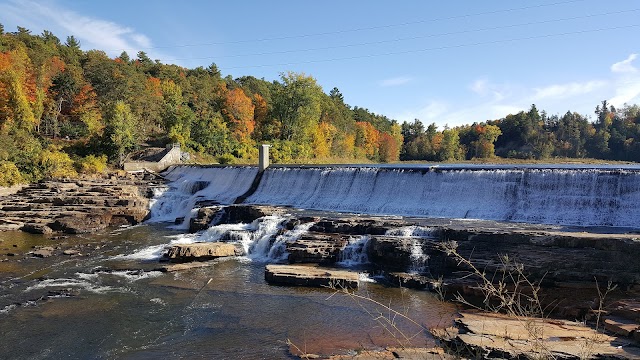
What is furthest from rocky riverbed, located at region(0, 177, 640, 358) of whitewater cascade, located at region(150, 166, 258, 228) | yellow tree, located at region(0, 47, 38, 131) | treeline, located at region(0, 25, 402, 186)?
yellow tree, located at region(0, 47, 38, 131)

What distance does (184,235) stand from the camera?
59.2ft

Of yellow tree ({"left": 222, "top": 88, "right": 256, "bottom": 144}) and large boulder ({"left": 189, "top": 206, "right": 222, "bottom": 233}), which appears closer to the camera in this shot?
large boulder ({"left": 189, "top": 206, "right": 222, "bottom": 233})

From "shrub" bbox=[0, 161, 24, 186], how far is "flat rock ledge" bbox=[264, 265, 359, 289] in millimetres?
19593

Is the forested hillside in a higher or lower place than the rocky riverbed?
higher

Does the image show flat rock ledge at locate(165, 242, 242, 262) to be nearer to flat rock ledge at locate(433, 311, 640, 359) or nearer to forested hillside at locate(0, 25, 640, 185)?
flat rock ledge at locate(433, 311, 640, 359)

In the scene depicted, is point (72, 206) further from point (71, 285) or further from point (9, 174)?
point (71, 285)

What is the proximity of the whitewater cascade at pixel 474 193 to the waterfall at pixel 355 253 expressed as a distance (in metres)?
5.92

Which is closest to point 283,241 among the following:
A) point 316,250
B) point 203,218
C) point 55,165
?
point 316,250

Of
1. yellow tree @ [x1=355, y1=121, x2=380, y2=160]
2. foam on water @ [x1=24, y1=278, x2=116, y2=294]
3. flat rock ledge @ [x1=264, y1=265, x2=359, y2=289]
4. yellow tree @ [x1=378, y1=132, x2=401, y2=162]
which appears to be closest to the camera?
flat rock ledge @ [x1=264, y1=265, x2=359, y2=289]

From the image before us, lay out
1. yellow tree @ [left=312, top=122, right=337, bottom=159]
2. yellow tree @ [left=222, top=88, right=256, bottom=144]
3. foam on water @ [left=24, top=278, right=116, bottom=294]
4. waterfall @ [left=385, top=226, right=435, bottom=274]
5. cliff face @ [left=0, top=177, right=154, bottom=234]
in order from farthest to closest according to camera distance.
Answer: yellow tree @ [left=312, top=122, right=337, bottom=159], yellow tree @ [left=222, top=88, right=256, bottom=144], cliff face @ [left=0, top=177, right=154, bottom=234], waterfall @ [left=385, top=226, right=435, bottom=274], foam on water @ [left=24, top=278, right=116, bottom=294]

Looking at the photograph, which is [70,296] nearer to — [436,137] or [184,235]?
[184,235]

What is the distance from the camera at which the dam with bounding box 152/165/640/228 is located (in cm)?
1576

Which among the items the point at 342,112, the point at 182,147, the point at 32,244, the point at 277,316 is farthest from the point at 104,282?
the point at 342,112

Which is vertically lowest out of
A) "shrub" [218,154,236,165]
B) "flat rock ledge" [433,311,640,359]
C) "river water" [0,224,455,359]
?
"river water" [0,224,455,359]
